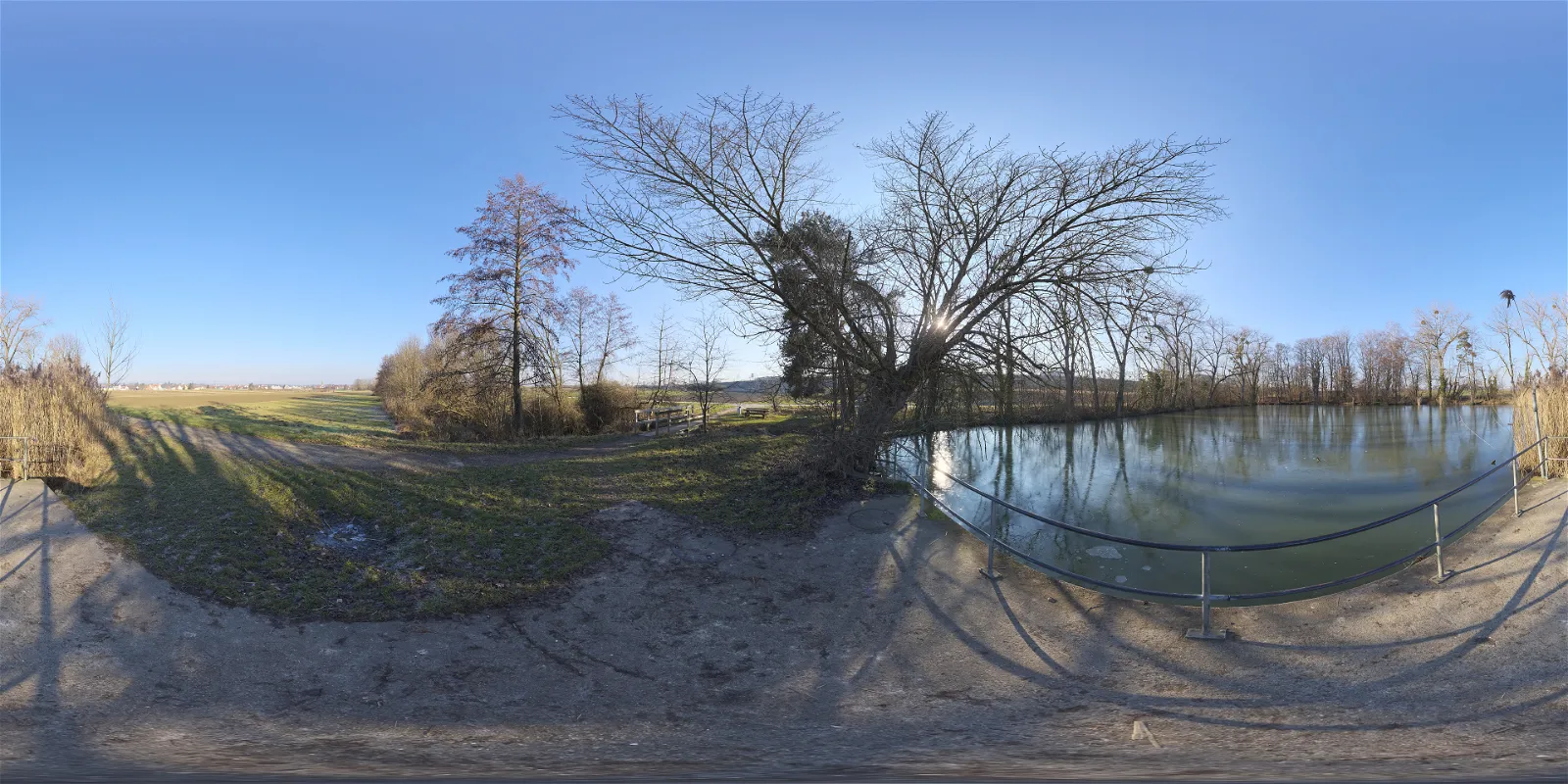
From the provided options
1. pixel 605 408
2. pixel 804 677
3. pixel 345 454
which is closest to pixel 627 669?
pixel 804 677

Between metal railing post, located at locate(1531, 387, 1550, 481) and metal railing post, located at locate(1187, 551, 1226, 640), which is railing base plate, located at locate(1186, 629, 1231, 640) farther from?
metal railing post, located at locate(1531, 387, 1550, 481)

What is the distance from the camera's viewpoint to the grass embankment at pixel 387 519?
6082 millimetres

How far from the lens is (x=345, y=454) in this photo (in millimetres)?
12773

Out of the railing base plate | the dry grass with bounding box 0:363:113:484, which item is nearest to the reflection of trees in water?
the railing base plate

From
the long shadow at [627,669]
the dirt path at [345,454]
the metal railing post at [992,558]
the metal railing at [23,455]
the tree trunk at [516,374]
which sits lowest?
the long shadow at [627,669]

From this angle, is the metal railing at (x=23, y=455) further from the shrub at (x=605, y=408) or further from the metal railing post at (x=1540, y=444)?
the metal railing post at (x=1540, y=444)

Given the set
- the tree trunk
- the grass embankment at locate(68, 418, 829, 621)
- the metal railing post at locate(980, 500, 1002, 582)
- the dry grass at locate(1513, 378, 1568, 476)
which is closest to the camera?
the grass embankment at locate(68, 418, 829, 621)

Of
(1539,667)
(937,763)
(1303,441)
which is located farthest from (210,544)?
(1303,441)

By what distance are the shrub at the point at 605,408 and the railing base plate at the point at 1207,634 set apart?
19202mm

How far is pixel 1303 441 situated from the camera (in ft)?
66.9

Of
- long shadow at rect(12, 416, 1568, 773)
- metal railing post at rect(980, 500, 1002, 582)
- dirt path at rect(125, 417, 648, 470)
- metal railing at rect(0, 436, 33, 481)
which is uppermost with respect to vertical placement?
metal railing at rect(0, 436, 33, 481)

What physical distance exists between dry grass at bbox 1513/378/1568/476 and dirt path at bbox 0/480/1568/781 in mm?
1718

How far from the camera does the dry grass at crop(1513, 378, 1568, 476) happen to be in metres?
8.12

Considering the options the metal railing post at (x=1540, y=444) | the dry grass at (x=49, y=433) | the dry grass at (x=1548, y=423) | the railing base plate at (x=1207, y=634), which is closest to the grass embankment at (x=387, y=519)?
the dry grass at (x=49, y=433)
